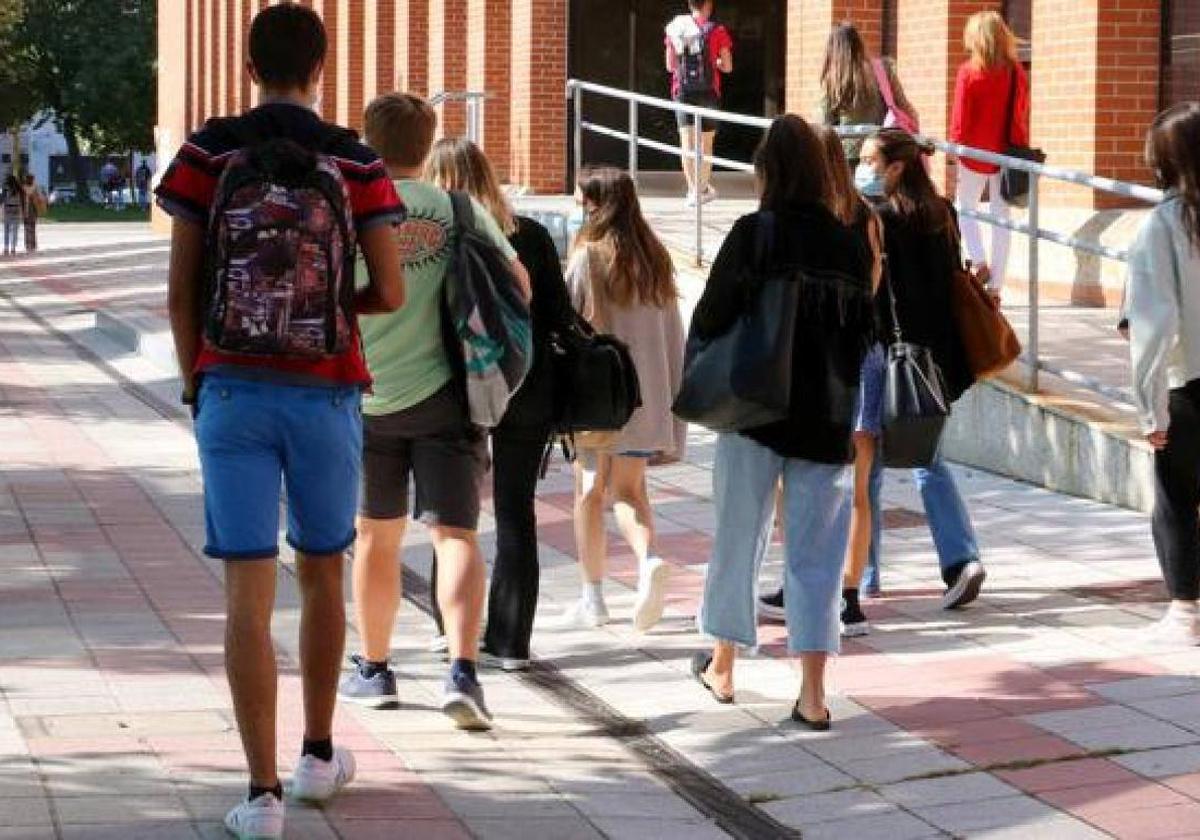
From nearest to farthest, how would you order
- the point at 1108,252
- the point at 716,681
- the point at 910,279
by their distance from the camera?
1. the point at 716,681
2. the point at 910,279
3. the point at 1108,252

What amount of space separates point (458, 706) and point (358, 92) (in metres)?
29.1

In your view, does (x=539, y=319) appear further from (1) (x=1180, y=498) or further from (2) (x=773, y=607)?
(1) (x=1180, y=498)

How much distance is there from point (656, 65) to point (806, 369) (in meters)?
22.8

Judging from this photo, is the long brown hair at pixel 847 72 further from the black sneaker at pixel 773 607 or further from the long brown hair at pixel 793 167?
the long brown hair at pixel 793 167

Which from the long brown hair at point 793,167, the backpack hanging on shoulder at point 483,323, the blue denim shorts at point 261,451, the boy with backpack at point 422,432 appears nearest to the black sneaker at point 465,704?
the boy with backpack at point 422,432

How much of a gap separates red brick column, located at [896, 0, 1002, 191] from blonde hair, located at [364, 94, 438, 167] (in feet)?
34.9

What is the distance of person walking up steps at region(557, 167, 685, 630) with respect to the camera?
29.3 ft

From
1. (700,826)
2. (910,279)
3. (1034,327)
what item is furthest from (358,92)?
(700,826)

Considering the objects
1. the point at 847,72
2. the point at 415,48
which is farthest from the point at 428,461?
the point at 415,48

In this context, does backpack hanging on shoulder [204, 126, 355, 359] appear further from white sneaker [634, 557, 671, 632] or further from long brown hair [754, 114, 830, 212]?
white sneaker [634, 557, 671, 632]

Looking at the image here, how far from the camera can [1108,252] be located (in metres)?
11.4

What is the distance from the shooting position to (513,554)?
8.45 meters

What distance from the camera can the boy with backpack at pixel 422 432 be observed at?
23.9ft

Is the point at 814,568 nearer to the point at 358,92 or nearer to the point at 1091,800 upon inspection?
the point at 1091,800
